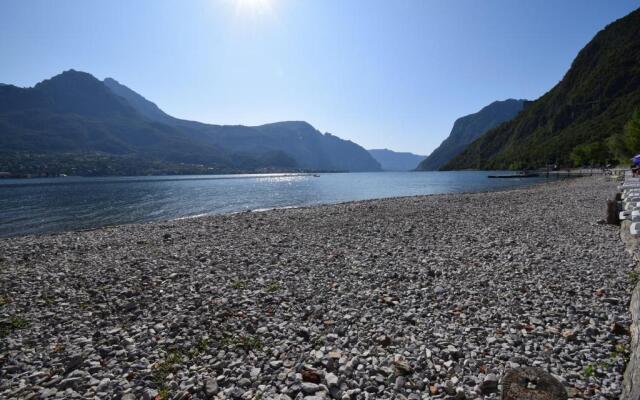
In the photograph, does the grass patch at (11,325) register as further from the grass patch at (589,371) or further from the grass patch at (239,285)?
→ the grass patch at (589,371)

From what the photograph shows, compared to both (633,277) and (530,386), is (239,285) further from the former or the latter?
(633,277)

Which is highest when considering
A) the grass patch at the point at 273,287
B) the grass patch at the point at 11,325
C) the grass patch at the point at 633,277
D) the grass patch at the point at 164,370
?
the grass patch at the point at 633,277

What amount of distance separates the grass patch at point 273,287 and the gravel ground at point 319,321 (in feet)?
0.12

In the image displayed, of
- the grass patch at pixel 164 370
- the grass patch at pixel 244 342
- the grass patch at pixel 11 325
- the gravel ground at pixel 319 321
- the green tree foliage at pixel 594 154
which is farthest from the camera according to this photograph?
the green tree foliage at pixel 594 154

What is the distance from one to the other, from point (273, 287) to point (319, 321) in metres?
3.05

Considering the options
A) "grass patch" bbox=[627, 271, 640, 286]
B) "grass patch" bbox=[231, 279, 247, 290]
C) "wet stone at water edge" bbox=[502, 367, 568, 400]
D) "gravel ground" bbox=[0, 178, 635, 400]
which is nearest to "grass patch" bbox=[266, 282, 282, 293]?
"gravel ground" bbox=[0, 178, 635, 400]

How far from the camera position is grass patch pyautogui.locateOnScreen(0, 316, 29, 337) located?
8.14m

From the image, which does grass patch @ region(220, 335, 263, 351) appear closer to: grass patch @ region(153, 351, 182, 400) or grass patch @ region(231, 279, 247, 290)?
grass patch @ region(153, 351, 182, 400)

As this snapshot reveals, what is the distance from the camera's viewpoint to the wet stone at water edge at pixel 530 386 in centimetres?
480

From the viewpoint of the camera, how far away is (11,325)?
27.8ft

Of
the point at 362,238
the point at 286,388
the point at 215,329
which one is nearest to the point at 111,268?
the point at 215,329

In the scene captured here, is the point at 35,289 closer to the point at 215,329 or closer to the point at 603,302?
the point at 215,329

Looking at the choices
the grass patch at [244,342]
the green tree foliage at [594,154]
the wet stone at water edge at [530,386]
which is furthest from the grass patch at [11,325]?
the green tree foliage at [594,154]

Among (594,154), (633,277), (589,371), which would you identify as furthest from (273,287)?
Answer: (594,154)
